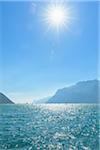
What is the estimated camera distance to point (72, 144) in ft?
92.2

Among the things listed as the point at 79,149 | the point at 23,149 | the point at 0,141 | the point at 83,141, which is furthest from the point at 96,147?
the point at 0,141

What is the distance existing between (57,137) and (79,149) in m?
6.72

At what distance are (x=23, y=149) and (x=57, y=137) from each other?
22.8 ft

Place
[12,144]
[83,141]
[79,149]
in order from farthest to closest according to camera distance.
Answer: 1. [83,141]
2. [12,144]
3. [79,149]

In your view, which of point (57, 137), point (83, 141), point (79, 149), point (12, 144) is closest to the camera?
point (79, 149)

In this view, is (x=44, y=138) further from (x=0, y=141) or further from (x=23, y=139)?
(x=0, y=141)

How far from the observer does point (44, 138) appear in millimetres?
31375

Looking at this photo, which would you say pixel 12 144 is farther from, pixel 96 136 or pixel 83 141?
pixel 96 136

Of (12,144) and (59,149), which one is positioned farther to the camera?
(12,144)

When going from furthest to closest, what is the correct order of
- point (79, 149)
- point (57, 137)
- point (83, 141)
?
point (57, 137), point (83, 141), point (79, 149)

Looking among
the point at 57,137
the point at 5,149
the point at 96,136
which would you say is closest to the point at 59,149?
the point at 5,149

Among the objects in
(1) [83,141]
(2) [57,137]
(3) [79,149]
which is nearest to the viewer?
(3) [79,149]

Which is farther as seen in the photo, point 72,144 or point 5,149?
point 72,144

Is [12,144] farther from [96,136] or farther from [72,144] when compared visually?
[96,136]
